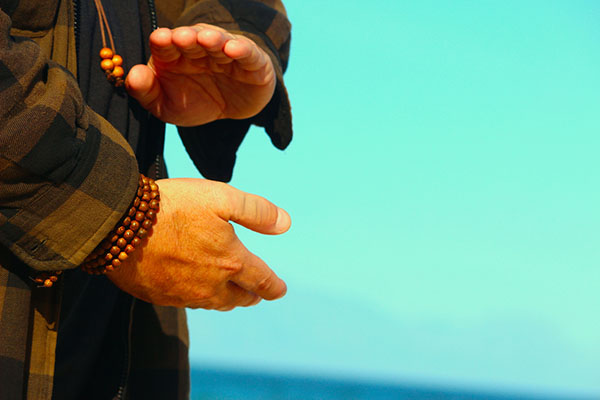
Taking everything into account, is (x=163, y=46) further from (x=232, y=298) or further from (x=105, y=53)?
(x=232, y=298)

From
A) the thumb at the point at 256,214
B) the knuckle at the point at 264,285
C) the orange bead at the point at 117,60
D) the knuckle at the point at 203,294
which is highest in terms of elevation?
the orange bead at the point at 117,60

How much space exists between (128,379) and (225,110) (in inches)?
21.9

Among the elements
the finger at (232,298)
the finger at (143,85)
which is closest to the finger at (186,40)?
the finger at (143,85)

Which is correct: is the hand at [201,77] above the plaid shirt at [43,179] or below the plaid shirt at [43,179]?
above

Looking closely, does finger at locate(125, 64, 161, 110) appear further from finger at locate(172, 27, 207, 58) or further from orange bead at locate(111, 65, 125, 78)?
finger at locate(172, 27, 207, 58)

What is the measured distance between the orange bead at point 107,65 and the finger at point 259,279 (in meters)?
0.42

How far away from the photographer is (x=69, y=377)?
1.18 meters

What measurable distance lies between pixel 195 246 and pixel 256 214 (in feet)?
0.33

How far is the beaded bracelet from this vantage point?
914 mm

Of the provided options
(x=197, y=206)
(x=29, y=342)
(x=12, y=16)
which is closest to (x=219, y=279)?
(x=197, y=206)

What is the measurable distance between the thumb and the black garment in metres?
0.31

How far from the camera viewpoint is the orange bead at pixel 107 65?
1160 millimetres

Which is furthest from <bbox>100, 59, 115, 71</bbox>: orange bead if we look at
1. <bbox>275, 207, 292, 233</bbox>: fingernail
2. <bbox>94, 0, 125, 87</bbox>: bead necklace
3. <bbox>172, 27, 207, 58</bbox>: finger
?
<bbox>275, 207, 292, 233</bbox>: fingernail

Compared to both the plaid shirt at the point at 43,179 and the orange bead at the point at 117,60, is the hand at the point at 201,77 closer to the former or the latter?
the orange bead at the point at 117,60
